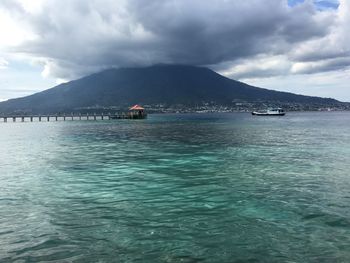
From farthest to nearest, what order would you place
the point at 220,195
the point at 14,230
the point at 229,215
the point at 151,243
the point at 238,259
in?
Answer: 1. the point at 220,195
2. the point at 229,215
3. the point at 14,230
4. the point at 151,243
5. the point at 238,259

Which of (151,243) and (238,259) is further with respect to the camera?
(151,243)

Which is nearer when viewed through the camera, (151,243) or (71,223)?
(151,243)

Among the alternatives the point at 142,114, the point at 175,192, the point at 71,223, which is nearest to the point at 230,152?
the point at 175,192

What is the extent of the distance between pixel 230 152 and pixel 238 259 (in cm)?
2729

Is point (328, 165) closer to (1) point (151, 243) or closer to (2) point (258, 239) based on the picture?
(2) point (258, 239)

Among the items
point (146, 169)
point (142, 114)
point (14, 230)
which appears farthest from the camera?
point (142, 114)

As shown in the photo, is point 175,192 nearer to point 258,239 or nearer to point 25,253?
point 258,239

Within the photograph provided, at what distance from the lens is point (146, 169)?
87.6ft

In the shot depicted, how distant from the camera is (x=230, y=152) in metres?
36.8

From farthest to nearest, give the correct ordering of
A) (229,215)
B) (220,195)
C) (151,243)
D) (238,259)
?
(220,195), (229,215), (151,243), (238,259)

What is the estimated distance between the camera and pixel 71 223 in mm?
13273

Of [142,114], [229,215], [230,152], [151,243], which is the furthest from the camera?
[142,114]

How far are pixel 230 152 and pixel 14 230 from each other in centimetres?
2697

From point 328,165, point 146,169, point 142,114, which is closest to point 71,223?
point 146,169
